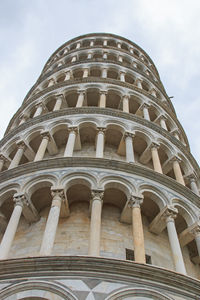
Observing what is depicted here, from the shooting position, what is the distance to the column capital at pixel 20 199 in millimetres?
11766

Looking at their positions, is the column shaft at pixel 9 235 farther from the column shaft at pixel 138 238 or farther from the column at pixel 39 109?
the column at pixel 39 109

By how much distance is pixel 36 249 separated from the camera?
11.1 metres

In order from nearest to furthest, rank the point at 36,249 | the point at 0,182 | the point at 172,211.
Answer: the point at 36,249, the point at 172,211, the point at 0,182

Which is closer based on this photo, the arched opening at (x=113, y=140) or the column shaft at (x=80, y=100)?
the arched opening at (x=113, y=140)

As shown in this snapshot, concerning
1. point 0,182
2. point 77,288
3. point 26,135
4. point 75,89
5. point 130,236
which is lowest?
point 77,288

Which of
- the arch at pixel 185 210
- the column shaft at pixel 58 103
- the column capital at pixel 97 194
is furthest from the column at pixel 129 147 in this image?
the column shaft at pixel 58 103

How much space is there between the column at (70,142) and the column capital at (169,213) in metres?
4.31

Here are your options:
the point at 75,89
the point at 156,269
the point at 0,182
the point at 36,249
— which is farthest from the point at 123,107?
the point at 156,269

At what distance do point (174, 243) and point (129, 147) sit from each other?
5.42m

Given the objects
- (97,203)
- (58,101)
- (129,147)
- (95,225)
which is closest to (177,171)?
(129,147)

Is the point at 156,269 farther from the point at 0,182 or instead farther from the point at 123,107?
the point at 123,107

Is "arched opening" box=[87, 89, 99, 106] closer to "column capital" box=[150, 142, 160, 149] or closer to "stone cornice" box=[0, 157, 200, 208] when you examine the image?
"column capital" box=[150, 142, 160, 149]

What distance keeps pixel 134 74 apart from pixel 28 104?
7.44 metres

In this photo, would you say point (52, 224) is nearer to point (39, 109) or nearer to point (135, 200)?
point (135, 200)
